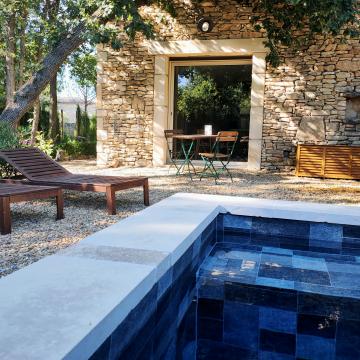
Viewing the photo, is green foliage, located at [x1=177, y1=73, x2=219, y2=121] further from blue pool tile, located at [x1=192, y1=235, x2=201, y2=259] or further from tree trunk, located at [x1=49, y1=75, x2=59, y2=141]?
blue pool tile, located at [x1=192, y1=235, x2=201, y2=259]

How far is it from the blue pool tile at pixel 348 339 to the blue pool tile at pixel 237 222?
1132 mm

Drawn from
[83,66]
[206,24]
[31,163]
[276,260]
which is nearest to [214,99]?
[206,24]

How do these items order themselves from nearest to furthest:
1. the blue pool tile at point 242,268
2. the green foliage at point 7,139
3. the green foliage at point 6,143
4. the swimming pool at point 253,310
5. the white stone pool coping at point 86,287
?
1. the white stone pool coping at point 86,287
2. the swimming pool at point 253,310
3. the blue pool tile at point 242,268
4. the green foliage at point 6,143
5. the green foliage at point 7,139

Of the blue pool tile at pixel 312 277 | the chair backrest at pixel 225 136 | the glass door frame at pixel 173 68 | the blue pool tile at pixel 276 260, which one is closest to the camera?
the blue pool tile at pixel 312 277

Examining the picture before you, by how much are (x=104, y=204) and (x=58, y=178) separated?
61 cm

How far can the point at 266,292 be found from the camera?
2.01m

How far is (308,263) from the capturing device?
2537mm

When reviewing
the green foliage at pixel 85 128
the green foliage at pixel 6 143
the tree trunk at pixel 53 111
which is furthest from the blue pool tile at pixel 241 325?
the green foliage at pixel 85 128

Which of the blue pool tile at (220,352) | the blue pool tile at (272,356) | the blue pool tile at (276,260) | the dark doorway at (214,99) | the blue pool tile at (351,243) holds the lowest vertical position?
the blue pool tile at (220,352)

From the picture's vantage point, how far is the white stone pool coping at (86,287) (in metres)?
0.98

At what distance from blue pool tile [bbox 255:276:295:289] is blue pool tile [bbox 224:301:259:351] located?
0.47 feet

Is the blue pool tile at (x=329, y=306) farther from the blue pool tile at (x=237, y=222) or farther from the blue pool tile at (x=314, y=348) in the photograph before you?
the blue pool tile at (x=237, y=222)

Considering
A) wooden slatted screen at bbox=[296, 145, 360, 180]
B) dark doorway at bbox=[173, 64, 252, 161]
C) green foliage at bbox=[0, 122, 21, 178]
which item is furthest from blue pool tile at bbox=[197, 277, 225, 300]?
dark doorway at bbox=[173, 64, 252, 161]

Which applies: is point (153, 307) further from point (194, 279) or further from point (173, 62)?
point (173, 62)
